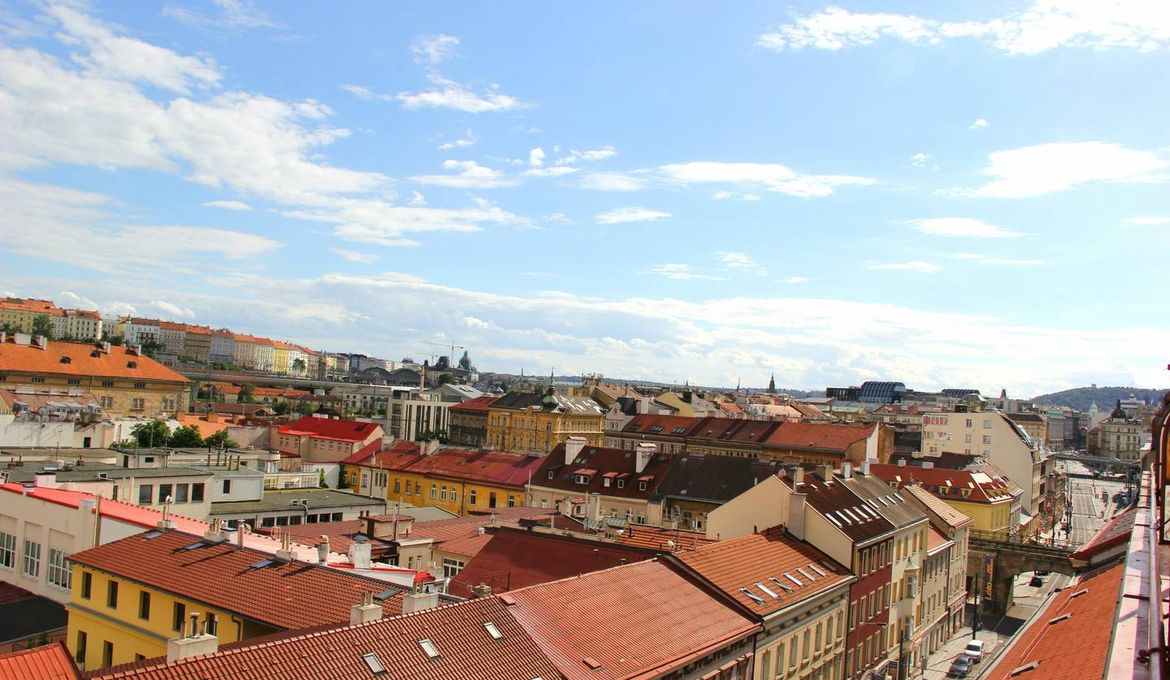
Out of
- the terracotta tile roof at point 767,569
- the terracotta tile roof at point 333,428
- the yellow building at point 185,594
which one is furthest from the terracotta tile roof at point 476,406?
the yellow building at point 185,594

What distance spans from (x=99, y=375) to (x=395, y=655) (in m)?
103

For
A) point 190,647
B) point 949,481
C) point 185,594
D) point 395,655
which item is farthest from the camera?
point 949,481

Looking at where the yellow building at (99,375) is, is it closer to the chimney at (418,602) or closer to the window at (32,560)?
the window at (32,560)

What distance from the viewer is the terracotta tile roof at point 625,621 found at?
72.8ft

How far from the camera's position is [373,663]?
1823 centimetres

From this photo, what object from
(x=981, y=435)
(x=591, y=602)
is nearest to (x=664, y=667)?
(x=591, y=602)

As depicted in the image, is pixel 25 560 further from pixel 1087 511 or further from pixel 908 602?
pixel 1087 511

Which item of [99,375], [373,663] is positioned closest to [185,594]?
[373,663]

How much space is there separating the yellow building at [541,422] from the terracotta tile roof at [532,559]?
72224 mm

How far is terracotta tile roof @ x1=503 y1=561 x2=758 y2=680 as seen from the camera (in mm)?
22188

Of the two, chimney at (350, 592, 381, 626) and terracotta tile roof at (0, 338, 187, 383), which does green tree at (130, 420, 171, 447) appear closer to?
terracotta tile roof at (0, 338, 187, 383)

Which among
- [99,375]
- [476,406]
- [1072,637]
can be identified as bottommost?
[476,406]

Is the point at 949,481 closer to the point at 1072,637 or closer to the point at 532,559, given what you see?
the point at 532,559

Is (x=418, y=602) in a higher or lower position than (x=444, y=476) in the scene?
higher
